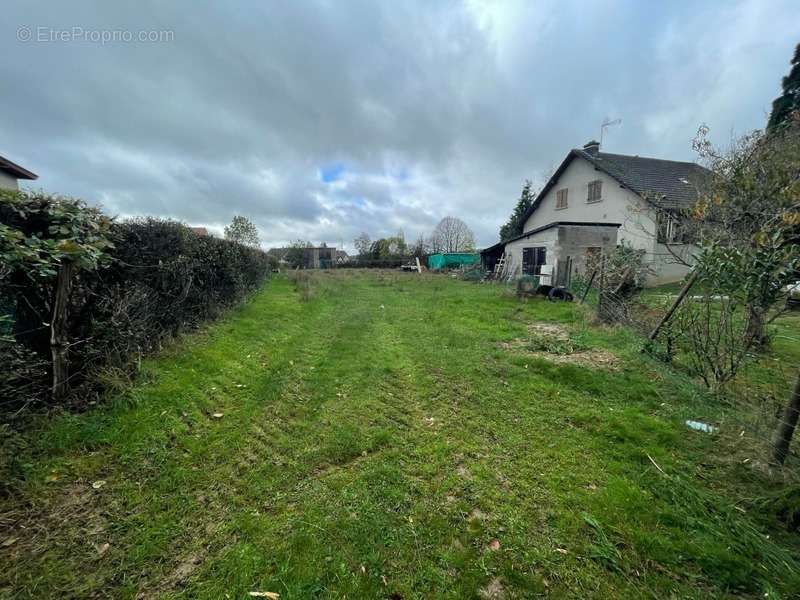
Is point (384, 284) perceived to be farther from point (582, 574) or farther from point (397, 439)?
point (582, 574)

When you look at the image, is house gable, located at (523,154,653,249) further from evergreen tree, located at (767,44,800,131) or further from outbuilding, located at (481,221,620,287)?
evergreen tree, located at (767,44,800,131)

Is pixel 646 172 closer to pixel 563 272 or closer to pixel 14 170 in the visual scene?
pixel 563 272

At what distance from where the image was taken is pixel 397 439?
10.3 feet

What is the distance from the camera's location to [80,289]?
3111 mm

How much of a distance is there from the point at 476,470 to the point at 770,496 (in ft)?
6.84

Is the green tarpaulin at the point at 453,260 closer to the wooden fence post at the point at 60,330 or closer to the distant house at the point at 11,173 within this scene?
the distant house at the point at 11,173

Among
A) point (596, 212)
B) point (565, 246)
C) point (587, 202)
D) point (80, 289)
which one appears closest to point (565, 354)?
point (80, 289)

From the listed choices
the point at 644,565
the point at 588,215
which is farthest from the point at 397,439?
the point at 588,215

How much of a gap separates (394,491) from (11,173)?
20.1 metres

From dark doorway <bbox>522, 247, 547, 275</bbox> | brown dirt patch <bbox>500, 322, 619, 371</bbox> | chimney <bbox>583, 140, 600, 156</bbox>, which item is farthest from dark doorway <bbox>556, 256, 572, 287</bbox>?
chimney <bbox>583, 140, 600, 156</bbox>

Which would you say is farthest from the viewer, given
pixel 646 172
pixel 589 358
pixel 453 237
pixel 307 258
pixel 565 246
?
pixel 453 237

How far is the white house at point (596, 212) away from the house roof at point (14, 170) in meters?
22.3

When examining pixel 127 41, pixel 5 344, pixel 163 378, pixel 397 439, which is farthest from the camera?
pixel 127 41

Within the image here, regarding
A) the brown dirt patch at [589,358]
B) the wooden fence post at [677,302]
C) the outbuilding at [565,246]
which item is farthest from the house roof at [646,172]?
the brown dirt patch at [589,358]
